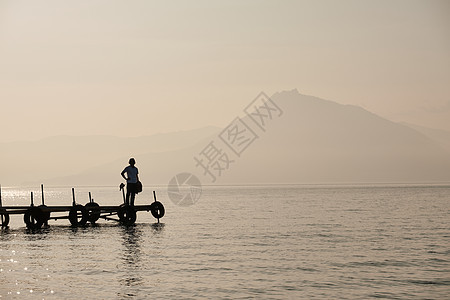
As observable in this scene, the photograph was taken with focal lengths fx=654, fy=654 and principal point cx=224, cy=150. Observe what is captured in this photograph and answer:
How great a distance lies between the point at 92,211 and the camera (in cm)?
4816

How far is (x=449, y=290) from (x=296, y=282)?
4959mm

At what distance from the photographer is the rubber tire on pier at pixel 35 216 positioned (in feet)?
145

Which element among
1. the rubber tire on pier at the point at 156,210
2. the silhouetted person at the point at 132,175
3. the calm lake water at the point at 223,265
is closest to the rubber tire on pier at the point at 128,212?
the rubber tire on pier at the point at 156,210

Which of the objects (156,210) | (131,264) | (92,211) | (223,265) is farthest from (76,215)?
(223,265)

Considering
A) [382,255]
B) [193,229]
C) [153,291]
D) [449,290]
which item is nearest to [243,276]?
[153,291]

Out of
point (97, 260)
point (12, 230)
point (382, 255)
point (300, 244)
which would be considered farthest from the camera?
point (12, 230)

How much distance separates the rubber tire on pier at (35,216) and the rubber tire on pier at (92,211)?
3.63 metres

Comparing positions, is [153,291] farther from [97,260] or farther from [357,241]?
[357,241]

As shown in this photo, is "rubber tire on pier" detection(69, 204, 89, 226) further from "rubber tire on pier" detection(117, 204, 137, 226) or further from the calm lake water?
the calm lake water

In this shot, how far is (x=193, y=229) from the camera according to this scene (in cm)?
4666

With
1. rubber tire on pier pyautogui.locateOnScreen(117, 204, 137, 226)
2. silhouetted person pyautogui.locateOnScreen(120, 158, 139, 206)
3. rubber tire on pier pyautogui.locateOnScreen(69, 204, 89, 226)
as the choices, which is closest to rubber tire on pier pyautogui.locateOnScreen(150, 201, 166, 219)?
rubber tire on pier pyautogui.locateOnScreen(117, 204, 137, 226)

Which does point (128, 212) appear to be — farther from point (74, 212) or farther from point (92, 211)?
point (74, 212)

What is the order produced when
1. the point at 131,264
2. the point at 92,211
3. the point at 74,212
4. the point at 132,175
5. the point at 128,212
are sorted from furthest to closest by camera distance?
the point at 92,211 < the point at 128,212 < the point at 74,212 < the point at 132,175 < the point at 131,264

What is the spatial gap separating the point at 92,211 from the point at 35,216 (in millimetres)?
4799
